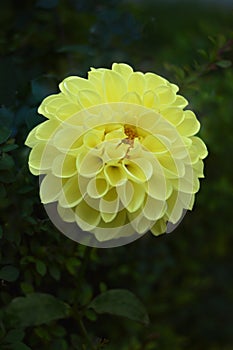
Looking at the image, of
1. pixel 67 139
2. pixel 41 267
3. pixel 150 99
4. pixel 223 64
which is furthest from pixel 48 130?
pixel 223 64

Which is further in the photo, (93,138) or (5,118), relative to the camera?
(5,118)

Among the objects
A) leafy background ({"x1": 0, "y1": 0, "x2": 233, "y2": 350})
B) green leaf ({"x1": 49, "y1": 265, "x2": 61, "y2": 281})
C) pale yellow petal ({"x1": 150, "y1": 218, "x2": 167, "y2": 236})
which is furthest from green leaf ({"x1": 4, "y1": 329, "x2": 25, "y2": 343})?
pale yellow petal ({"x1": 150, "y1": 218, "x2": 167, "y2": 236})

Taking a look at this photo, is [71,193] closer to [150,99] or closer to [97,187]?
[97,187]

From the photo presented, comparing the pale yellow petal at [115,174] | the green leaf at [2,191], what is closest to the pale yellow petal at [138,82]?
the pale yellow petal at [115,174]

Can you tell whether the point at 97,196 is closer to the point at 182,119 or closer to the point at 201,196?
the point at 182,119

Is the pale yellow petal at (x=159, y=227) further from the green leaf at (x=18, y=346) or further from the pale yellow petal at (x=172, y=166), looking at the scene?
the green leaf at (x=18, y=346)

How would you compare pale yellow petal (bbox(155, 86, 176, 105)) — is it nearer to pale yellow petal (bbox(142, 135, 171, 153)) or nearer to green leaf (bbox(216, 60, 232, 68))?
pale yellow petal (bbox(142, 135, 171, 153))
